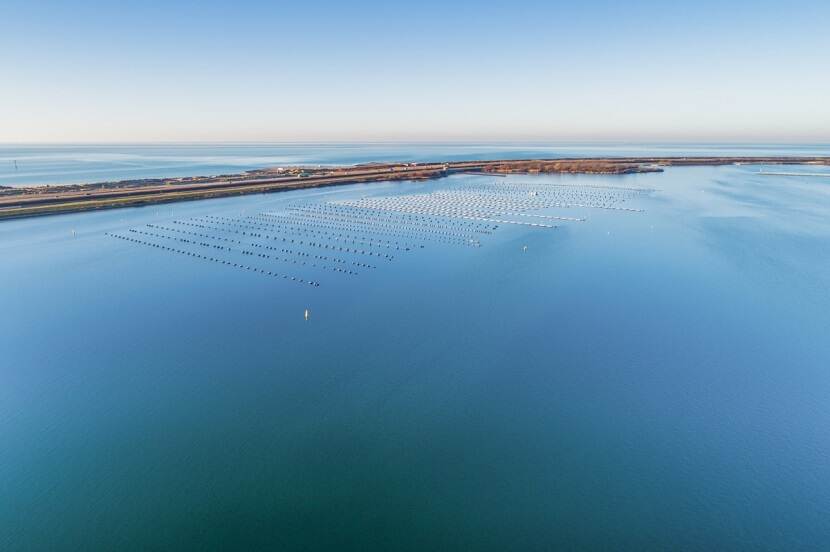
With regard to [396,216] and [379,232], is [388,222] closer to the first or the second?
[396,216]

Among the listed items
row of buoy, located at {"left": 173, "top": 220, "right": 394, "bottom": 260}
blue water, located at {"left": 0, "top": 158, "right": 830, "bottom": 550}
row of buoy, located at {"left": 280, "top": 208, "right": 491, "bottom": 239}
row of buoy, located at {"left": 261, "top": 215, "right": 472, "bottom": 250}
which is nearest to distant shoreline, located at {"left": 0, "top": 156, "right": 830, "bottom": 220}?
row of buoy, located at {"left": 173, "top": 220, "right": 394, "bottom": 260}

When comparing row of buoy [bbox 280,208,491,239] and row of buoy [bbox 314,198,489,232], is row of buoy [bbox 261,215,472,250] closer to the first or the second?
row of buoy [bbox 280,208,491,239]

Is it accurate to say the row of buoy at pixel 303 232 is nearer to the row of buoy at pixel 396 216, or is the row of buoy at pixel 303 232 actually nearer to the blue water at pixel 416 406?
the blue water at pixel 416 406

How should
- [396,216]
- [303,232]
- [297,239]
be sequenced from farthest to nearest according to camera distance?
Result: [396,216]
[303,232]
[297,239]

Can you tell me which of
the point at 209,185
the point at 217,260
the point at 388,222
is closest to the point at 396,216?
the point at 388,222

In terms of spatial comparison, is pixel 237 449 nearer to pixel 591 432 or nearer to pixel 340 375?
pixel 340 375

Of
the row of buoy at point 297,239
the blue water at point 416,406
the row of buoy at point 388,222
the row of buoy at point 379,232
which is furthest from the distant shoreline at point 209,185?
the row of buoy at point 379,232

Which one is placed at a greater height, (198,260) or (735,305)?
(198,260)

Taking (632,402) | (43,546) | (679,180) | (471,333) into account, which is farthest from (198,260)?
(679,180)

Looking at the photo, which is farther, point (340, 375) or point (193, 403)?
point (340, 375)
